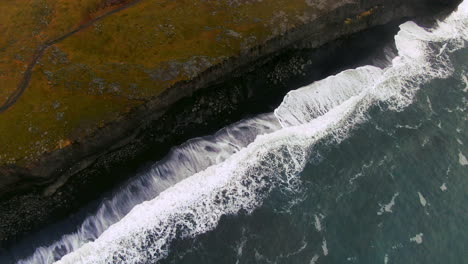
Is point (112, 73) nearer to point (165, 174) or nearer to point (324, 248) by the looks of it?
point (165, 174)

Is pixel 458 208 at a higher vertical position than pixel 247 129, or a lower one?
lower

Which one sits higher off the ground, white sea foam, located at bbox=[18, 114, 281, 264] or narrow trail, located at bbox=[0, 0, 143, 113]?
narrow trail, located at bbox=[0, 0, 143, 113]

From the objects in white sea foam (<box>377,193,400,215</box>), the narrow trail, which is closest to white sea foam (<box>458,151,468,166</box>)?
white sea foam (<box>377,193,400,215</box>)

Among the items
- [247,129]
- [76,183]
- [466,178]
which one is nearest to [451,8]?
[466,178]

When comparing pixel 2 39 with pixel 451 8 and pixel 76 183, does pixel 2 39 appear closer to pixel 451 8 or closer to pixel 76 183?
pixel 76 183

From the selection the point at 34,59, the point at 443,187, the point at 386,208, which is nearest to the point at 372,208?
the point at 386,208

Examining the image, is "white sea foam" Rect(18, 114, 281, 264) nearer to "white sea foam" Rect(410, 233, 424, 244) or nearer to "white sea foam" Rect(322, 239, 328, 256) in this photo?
"white sea foam" Rect(322, 239, 328, 256)
